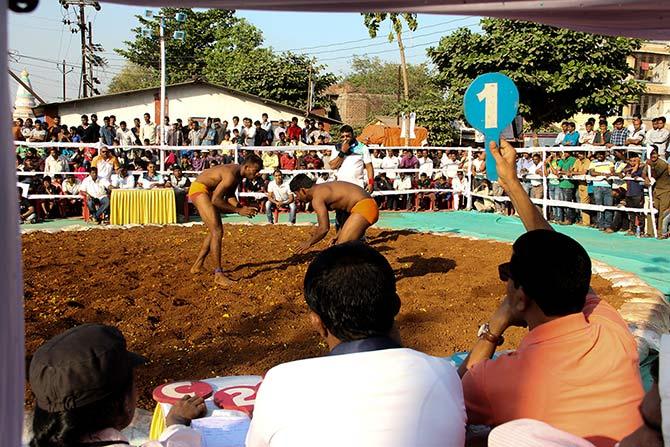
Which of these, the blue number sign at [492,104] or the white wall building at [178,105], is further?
the white wall building at [178,105]

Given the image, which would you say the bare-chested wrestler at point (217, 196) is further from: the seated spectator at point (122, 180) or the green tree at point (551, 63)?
the green tree at point (551, 63)

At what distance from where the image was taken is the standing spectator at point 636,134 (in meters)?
13.5

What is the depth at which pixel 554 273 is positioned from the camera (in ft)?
7.35

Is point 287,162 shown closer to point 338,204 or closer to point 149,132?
point 149,132

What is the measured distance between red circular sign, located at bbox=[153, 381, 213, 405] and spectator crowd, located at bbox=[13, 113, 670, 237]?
973cm

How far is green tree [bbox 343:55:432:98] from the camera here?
6244 centimetres

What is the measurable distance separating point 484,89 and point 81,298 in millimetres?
5207

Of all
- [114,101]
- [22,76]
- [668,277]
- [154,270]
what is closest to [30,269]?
[154,270]

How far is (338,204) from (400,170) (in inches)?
353

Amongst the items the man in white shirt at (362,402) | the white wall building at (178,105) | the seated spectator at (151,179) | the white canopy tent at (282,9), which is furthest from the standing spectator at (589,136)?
the white wall building at (178,105)

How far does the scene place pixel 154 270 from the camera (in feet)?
27.2

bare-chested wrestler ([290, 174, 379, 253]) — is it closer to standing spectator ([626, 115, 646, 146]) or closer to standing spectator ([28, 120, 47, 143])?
standing spectator ([626, 115, 646, 146])

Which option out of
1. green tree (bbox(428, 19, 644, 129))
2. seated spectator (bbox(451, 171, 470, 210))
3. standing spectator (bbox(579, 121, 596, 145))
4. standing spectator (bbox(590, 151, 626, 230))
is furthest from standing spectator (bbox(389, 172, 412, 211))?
green tree (bbox(428, 19, 644, 129))

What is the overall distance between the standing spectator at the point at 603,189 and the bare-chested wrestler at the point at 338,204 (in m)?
7.17
